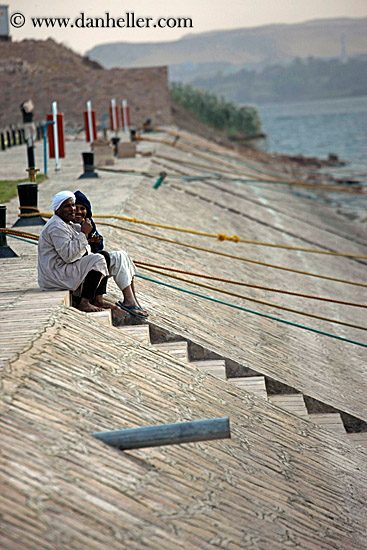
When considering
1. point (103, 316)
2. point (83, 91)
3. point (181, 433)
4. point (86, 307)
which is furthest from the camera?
point (83, 91)

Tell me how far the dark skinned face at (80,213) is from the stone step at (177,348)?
126 centimetres

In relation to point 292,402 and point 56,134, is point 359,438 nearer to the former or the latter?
point 292,402

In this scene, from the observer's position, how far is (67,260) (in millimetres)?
6328

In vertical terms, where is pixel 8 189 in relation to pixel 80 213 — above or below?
below

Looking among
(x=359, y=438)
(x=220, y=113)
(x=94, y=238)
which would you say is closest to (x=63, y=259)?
(x=94, y=238)

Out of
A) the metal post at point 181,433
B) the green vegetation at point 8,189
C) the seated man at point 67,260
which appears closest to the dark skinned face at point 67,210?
the seated man at point 67,260

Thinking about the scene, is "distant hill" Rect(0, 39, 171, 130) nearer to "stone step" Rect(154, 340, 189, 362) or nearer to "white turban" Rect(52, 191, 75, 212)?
"stone step" Rect(154, 340, 189, 362)

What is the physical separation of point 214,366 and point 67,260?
1595 millimetres

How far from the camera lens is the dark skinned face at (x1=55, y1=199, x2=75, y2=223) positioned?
6.40 m

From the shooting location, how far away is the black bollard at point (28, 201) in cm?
870

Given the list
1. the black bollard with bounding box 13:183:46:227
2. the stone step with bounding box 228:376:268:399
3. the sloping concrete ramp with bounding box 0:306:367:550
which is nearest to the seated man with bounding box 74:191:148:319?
the sloping concrete ramp with bounding box 0:306:367:550

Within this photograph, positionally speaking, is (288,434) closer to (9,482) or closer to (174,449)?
Result: (174,449)

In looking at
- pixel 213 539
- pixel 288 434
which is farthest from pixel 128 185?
pixel 213 539

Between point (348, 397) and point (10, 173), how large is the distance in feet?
36.0
